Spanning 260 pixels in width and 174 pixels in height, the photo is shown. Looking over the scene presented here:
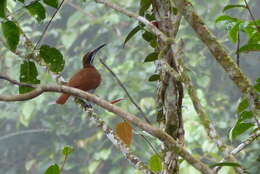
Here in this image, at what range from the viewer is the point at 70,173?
570 cm

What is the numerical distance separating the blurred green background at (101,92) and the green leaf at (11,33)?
3077 mm

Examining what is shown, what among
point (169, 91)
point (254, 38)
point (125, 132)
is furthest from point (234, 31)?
point (125, 132)

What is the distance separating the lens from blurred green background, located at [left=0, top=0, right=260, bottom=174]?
4461 millimetres

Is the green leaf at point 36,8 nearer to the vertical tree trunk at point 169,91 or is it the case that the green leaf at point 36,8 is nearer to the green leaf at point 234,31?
the vertical tree trunk at point 169,91

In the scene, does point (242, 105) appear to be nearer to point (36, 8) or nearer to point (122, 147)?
point (122, 147)

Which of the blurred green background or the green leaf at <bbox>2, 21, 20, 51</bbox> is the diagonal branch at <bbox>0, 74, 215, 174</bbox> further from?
the blurred green background

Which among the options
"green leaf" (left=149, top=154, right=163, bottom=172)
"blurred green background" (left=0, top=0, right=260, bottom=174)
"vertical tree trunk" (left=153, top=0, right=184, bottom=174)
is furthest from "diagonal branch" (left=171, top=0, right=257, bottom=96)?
"blurred green background" (left=0, top=0, right=260, bottom=174)

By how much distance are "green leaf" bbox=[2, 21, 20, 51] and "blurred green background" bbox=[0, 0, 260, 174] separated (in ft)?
10.1

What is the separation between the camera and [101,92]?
15.4 feet

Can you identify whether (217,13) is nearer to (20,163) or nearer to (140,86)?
(140,86)

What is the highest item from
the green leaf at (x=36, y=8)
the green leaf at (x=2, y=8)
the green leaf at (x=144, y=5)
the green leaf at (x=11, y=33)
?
the green leaf at (x=2, y=8)

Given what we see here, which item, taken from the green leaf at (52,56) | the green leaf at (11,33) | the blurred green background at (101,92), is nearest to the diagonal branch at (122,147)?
the green leaf at (52,56)

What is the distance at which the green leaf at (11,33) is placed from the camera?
0.82 meters

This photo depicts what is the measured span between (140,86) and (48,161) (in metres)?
1.20
